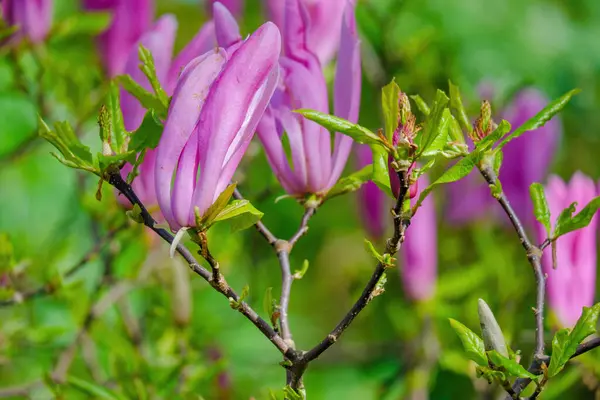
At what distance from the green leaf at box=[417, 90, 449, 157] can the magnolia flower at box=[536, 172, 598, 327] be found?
0.24 meters

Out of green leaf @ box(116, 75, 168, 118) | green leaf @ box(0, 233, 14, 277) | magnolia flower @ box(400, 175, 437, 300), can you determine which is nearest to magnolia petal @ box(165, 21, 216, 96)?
green leaf @ box(116, 75, 168, 118)

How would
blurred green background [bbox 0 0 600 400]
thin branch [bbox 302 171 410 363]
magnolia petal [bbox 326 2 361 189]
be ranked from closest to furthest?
thin branch [bbox 302 171 410 363], magnolia petal [bbox 326 2 361 189], blurred green background [bbox 0 0 600 400]


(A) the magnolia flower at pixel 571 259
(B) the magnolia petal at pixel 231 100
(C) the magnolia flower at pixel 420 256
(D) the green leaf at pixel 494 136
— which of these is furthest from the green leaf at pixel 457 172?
(C) the magnolia flower at pixel 420 256

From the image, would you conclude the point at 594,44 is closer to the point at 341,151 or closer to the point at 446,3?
the point at 446,3

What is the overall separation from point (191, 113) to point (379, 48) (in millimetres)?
558

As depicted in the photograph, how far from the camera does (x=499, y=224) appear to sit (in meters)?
0.96

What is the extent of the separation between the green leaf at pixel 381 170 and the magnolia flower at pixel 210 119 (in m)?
0.07

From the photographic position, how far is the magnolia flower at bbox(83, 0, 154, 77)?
805mm

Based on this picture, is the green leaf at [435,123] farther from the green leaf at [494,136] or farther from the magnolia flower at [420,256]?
the magnolia flower at [420,256]

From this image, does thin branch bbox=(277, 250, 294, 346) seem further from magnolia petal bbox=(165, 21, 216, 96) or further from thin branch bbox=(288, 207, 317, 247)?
magnolia petal bbox=(165, 21, 216, 96)

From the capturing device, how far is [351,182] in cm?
52

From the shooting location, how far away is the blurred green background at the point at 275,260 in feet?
2.51

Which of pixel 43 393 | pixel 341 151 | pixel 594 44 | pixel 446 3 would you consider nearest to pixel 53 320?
pixel 43 393

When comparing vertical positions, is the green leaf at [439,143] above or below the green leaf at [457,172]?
above
